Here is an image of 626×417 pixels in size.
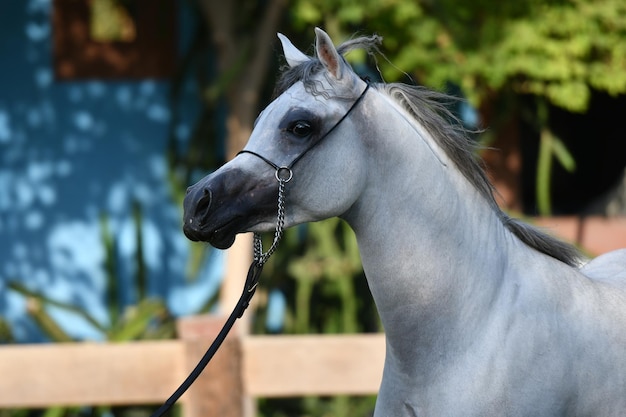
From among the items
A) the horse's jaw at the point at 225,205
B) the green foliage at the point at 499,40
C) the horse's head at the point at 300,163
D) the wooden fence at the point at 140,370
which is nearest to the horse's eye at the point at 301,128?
the horse's head at the point at 300,163

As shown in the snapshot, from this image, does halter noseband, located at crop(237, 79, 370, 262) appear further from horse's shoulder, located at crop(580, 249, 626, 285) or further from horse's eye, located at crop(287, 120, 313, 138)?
horse's shoulder, located at crop(580, 249, 626, 285)

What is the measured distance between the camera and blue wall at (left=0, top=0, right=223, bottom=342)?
6.40 meters

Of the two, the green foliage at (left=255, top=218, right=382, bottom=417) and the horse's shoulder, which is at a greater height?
the horse's shoulder

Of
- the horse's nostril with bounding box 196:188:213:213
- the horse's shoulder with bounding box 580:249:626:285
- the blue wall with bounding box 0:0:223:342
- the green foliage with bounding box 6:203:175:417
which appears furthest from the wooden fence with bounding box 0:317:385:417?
the horse's nostril with bounding box 196:188:213:213

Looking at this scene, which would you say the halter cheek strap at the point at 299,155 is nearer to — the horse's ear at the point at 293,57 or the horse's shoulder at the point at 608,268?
the horse's ear at the point at 293,57

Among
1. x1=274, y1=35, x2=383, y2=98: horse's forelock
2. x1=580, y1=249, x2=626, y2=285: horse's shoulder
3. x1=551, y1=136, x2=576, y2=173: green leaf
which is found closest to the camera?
x1=274, y1=35, x2=383, y2=98: horse's forelock

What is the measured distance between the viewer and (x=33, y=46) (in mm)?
6375

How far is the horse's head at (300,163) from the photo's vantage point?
7.11 ft

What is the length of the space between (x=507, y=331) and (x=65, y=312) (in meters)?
4.65

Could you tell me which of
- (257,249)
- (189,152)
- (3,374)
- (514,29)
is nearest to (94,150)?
(189,152)

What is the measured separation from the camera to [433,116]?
7.69ft

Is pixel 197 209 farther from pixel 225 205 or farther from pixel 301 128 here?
pixel 301 128

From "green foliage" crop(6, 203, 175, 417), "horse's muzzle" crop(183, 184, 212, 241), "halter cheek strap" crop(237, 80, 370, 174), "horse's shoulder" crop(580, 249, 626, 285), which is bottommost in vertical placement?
"green foliage" crop(6, 203, 175, 417)

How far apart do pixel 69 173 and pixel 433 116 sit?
178 inches
